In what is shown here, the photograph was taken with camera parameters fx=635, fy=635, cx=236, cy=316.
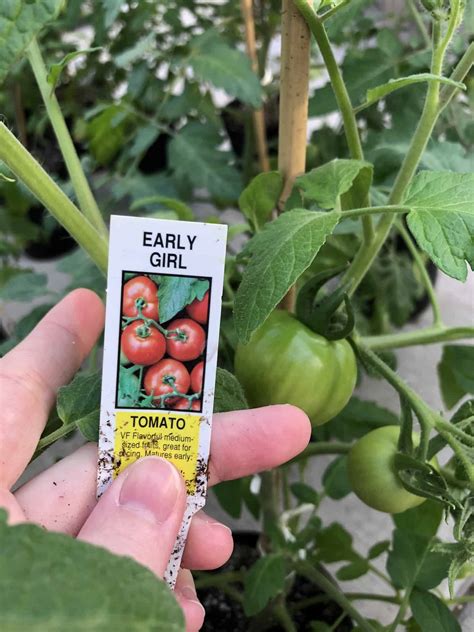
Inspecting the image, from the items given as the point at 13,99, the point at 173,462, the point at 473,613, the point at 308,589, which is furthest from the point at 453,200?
the point at 13,99

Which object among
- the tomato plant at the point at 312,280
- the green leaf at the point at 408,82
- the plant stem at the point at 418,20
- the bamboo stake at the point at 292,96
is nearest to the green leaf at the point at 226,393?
the tomato plant at the point at 312,280

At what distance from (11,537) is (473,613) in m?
0.57

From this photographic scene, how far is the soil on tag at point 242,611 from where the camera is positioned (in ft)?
2.52

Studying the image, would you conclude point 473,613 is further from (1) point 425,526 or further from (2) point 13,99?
(2) point 13,99

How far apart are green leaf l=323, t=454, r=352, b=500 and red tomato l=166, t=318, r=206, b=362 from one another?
1.22ft

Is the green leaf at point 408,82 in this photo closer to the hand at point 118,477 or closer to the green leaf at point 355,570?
the hand at point 118,477

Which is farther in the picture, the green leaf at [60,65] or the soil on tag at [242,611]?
the soil on tag at [242,611]

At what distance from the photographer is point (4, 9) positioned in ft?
1.13

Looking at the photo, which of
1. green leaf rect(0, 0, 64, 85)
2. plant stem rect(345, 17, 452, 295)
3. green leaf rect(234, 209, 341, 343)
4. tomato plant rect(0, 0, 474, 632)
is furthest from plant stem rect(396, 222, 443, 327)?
green leaf rect(0, 0, 64, 85)

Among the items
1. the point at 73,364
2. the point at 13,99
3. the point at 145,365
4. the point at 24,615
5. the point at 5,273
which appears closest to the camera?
the point at 24,615

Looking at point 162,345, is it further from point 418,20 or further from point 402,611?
point 418,20

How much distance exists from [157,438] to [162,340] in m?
0.08

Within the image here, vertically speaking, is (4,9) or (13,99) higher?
(13,99)

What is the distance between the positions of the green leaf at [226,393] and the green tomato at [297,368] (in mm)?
34
